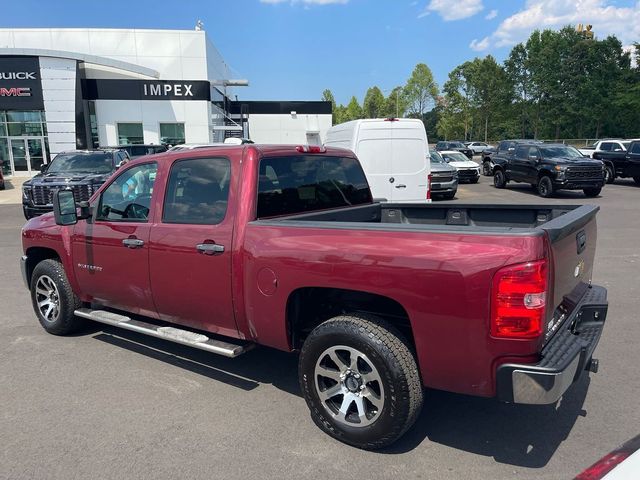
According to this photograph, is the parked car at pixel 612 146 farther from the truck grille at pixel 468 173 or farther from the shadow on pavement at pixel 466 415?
the shadow on pavement at pixel 466 415

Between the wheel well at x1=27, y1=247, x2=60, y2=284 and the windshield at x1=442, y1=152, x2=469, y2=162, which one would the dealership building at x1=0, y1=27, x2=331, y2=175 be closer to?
the windshield at x1=442, y1=152, x2=469, y2=162

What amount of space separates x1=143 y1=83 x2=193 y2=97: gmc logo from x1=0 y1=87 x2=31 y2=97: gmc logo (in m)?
6.44

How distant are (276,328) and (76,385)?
1905 millimetres

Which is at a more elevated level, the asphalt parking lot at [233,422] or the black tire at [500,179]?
the black tire at [500,179]

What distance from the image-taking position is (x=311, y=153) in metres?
4.07

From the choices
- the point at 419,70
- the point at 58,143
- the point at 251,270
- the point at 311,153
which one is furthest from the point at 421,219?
the point at 419,70

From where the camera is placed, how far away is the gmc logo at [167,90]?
99.7 feet

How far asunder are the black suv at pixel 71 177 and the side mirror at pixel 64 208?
802 centimetres

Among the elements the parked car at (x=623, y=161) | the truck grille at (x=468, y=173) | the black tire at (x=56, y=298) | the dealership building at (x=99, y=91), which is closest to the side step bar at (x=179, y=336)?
the black tire at (x=56, y=298)

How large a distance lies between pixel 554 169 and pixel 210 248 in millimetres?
16465

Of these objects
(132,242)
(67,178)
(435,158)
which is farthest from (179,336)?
(435,158)

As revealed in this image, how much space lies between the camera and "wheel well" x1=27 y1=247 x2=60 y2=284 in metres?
5.21

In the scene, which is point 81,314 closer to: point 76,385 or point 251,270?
point 76,385

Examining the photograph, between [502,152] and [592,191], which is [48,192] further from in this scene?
[502,152]
